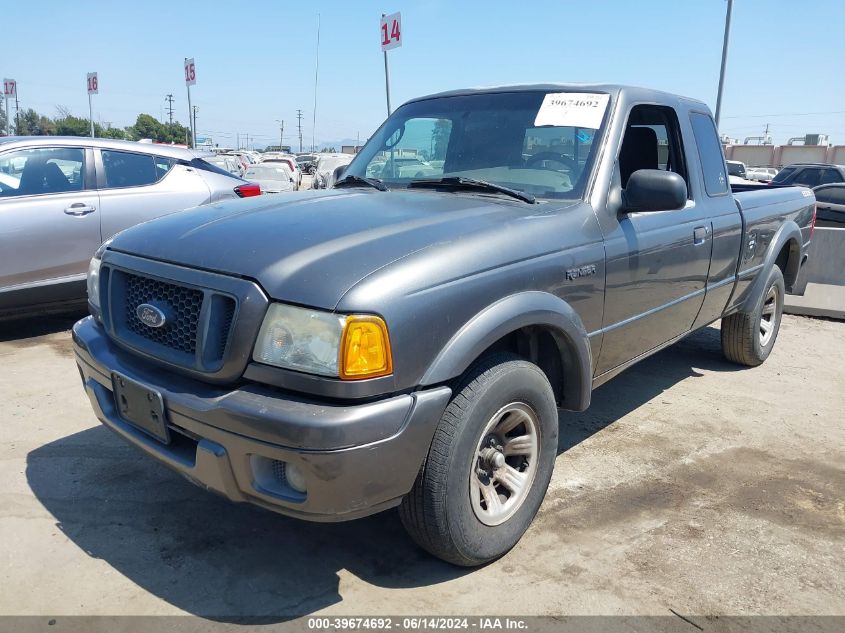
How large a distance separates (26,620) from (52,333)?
4226mm

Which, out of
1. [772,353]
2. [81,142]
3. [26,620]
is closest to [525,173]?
[26,620]

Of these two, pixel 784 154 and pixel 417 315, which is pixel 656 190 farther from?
pixel 784 154

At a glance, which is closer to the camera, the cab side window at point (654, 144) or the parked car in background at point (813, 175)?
the cab side window at point (654, 144)

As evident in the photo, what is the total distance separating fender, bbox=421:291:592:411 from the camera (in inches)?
94.4

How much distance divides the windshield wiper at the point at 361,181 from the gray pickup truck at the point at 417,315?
24 millimetres

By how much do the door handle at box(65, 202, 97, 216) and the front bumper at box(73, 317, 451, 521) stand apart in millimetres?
3900

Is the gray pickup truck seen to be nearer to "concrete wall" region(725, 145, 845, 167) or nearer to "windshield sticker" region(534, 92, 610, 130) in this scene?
"windshield sticker" region(534, 92, 610, 130)

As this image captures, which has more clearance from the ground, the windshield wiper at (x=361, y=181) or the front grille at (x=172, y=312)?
the windshield wiper at (x=361, y=181)

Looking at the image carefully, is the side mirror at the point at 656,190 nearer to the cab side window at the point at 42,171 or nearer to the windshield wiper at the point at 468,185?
the windshield wiper at the point at 468,185

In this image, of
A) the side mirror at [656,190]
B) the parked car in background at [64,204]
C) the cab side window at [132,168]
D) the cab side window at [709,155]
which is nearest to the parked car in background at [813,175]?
the cab side window at [709,155]

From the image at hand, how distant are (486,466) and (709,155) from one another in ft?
9.21

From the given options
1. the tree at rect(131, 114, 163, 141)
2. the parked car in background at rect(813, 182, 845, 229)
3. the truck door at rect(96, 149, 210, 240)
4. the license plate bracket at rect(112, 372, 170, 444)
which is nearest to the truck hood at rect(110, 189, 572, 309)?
the license plate bracket at rect(112, 372, 170, 444)

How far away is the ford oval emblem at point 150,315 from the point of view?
8.18ft

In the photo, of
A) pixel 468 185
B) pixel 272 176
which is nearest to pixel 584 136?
pixel 468 185
